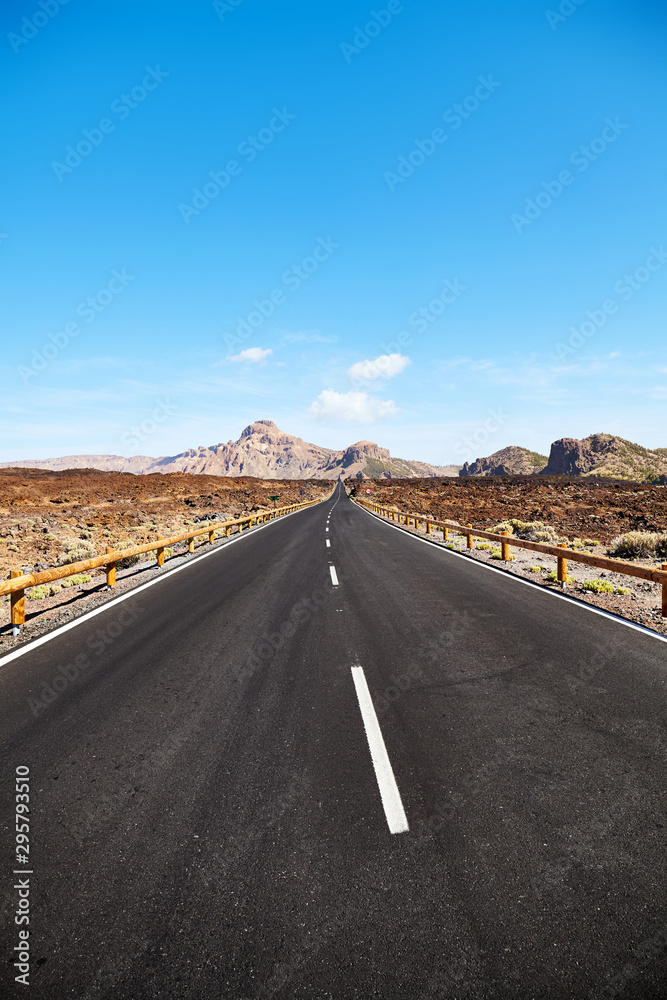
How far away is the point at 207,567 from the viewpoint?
42.2 ft

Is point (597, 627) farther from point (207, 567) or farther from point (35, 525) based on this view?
point (35, 525)

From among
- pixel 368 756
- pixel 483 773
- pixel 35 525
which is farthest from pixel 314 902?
pixel 35 525

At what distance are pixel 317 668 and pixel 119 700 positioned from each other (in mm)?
2158

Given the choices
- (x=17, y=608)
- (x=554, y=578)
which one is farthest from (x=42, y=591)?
(x=554, y=578)

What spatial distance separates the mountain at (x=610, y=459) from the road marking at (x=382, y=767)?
128 meters

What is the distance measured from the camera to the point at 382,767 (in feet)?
11.4

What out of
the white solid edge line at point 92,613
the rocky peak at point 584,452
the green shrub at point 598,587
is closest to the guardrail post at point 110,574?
the white solid edge line at point 92,613

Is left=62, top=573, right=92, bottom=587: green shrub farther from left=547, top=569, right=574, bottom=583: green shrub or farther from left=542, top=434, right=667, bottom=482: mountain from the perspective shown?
left=542, top=434, right=667, bottom=482: mountain

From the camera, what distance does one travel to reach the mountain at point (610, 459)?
413 feet

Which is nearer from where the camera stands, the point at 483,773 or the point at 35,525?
the point at 483,773

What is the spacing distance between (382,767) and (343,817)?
606 millimetres

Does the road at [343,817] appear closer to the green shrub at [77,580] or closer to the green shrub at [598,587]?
the green shrub at [598,587]

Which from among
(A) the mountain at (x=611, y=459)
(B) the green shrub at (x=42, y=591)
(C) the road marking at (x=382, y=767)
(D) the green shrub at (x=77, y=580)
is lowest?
(B) the green shrub at (x=42, y=591)

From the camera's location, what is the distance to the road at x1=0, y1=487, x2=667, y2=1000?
2062mm
